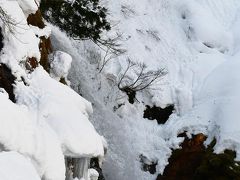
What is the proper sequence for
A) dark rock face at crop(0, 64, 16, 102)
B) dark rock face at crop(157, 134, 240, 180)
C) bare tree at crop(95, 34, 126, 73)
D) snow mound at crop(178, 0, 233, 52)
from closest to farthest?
dark rock face at crop(0, 64, 16, 102) < dark rock face at crop(157, 134, 240, 180) < bare tree at crop(95, 34, 126, 73) < snow mound at crop(178, 0, 233, 52)

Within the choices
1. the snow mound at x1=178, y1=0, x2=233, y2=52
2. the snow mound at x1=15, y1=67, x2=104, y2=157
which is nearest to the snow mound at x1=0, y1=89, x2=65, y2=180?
the snow mound at x1=15, y1=67, x2=104, y2=157

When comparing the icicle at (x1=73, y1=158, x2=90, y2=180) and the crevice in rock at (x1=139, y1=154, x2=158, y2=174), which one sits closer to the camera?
the icicle at (x1=73, y1=158, x2=90, y2=180)

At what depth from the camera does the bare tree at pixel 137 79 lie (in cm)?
1017

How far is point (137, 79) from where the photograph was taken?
400 inches

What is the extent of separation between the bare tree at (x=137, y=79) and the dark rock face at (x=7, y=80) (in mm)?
4113

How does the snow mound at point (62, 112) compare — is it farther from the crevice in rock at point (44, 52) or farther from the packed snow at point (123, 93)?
the crevice in rock at point (44, 52)

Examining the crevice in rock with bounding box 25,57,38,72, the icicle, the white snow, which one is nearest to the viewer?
the icicle

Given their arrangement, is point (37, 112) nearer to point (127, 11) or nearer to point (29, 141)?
point (29, 141)

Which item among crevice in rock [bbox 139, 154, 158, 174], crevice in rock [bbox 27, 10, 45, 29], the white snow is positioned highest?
crevice in rock [bbox 27, 10, 45, 29]

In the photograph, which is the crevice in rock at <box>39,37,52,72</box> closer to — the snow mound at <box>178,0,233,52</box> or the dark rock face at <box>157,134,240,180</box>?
the dark rock face at <box>157,134,240,180</box>

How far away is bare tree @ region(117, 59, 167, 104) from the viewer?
10.2 meters

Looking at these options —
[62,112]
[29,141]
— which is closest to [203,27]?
[62,112]

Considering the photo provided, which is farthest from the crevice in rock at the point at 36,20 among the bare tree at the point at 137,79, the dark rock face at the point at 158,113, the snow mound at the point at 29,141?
the dark rock face at the point at 158,113

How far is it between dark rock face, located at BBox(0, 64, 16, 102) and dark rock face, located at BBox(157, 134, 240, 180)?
12.7 feet
